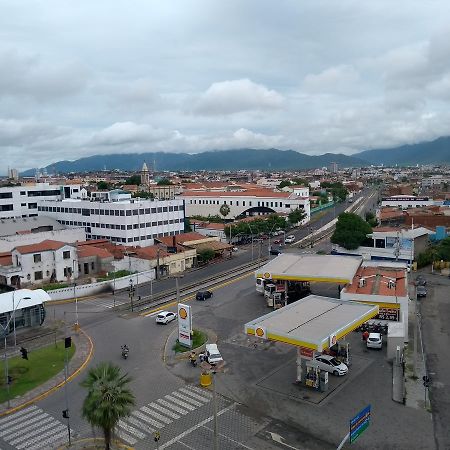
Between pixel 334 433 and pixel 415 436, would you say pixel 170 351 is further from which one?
pixel 415 436

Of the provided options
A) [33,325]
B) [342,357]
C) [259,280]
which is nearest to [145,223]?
[259,280]

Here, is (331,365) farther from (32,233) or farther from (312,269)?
(32,233)

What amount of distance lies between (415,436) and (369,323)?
13.8m

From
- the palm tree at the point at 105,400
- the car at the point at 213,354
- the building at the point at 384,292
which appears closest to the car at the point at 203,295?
the building at the point at 384,292

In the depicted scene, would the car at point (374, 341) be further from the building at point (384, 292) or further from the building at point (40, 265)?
the building at point (40, 265)

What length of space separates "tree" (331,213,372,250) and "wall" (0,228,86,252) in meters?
32.7

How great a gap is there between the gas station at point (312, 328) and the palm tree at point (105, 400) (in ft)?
32.1

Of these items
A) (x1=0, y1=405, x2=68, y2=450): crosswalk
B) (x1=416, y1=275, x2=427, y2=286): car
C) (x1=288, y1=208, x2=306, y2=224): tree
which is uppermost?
(x1=288, y1=208, x2=306, y2=224): tree

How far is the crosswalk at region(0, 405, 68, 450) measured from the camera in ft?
65.1

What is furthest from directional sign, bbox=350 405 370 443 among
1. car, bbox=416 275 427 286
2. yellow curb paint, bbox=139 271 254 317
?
car, bbox=416 275 427 286

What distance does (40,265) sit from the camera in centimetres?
4662

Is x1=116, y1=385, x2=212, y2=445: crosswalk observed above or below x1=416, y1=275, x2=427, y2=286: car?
above

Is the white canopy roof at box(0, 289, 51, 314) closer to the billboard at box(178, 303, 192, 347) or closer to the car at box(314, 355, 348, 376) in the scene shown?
the billboard at box(178, 303, 192, 347)

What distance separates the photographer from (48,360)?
2850 centimetres
